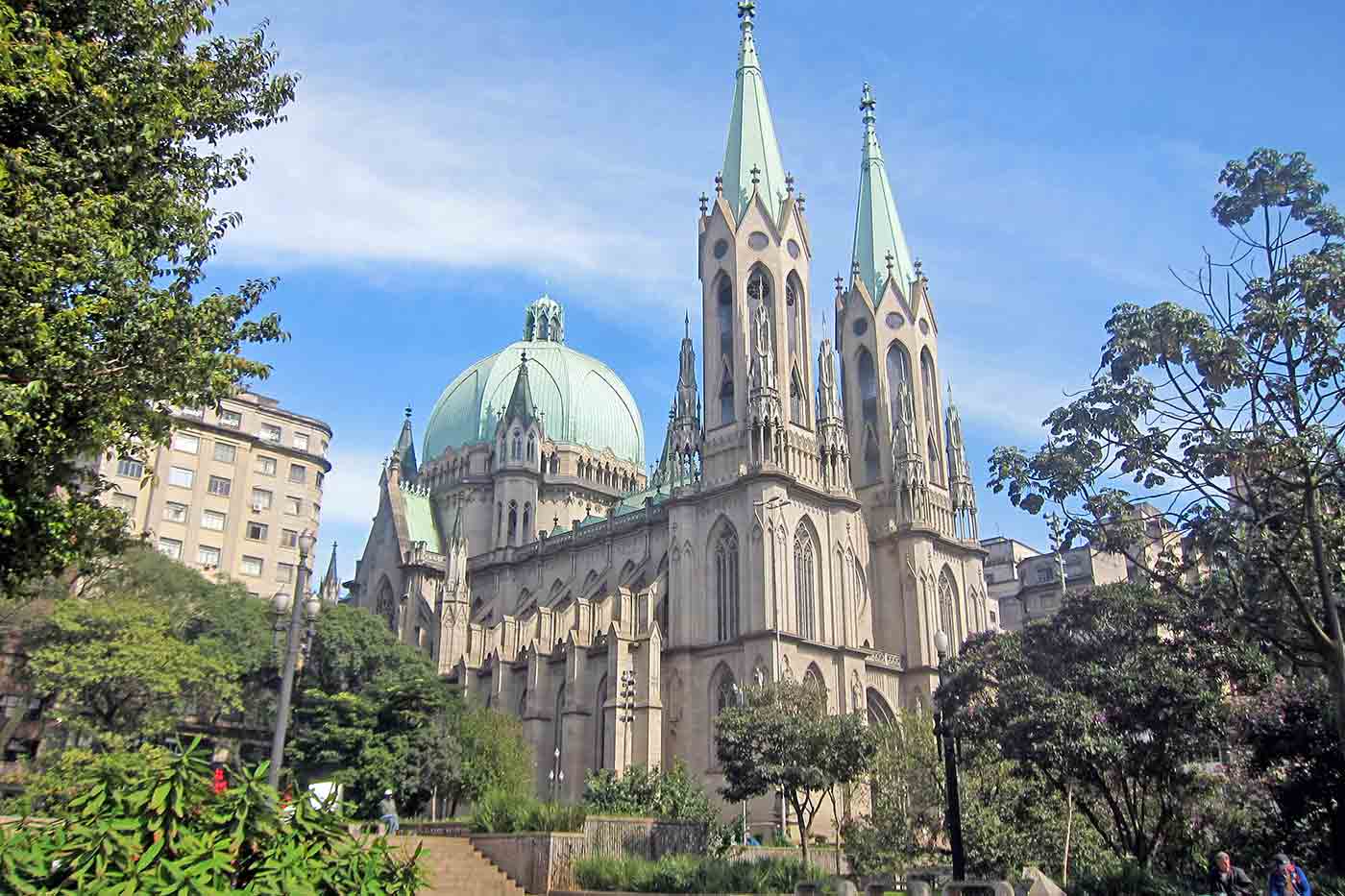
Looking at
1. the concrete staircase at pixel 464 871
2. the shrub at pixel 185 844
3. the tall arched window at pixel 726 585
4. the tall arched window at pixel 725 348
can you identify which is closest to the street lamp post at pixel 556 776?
the tall arched window at pixel 726 585

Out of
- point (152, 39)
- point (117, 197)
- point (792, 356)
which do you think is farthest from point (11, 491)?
point (792, 356)

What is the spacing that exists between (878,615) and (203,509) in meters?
40.3

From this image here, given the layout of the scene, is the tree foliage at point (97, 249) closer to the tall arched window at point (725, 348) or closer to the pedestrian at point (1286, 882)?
the pedestrian at point (1286, 882)

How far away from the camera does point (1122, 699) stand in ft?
82.2

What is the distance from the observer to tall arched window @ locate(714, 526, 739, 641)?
49.2 m

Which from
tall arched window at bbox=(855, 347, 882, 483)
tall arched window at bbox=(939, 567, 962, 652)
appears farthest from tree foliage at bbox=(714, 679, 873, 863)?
tall arched window at bbox=(855, 347, 882, 483)

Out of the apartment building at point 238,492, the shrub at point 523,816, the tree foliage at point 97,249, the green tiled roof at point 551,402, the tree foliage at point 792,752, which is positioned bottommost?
the shrub at point 523,816

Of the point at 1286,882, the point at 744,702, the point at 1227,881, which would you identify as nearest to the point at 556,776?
the point at 744,702

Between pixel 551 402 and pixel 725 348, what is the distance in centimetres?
2663

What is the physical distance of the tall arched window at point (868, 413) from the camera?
192 ft

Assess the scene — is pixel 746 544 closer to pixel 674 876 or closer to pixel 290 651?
pixel 674 876

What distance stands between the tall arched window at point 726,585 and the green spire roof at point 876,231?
61.7ft

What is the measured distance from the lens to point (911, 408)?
192 feet

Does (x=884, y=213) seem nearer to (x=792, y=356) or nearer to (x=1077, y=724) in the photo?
(x=792, y=356)
